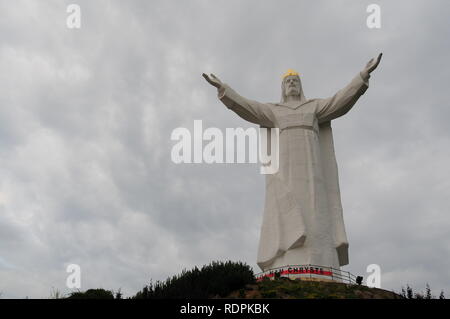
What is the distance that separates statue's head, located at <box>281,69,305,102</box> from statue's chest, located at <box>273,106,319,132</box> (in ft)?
3.12

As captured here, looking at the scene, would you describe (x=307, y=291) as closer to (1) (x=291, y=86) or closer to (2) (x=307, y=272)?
(2) (x=307, y=272)

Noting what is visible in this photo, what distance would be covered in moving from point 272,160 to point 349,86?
4.04 metres

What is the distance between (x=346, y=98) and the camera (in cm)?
1925

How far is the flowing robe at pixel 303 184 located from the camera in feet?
57.2

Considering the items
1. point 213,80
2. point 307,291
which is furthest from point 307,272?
point 213,80

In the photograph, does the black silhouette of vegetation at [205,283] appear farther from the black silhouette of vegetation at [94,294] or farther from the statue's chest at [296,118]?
the statue's chest at [296,118]

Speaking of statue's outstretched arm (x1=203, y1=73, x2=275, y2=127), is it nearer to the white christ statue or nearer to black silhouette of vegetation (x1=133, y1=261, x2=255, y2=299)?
the white christ statue

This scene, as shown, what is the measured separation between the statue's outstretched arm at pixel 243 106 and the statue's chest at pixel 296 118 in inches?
13.4

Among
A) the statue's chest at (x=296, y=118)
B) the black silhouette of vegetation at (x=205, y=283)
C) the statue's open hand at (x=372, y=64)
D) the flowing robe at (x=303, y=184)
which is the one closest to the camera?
the black silhouette of vegetation at (x=205, y=283)

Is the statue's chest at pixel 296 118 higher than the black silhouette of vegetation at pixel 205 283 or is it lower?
higher

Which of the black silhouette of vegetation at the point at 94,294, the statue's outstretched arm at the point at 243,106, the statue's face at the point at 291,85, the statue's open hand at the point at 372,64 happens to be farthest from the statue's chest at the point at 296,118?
the black silhouette of vegetation at the point at 94,294

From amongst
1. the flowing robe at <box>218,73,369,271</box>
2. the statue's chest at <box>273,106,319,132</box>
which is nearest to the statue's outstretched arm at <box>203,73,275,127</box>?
the flowing robe at <box>218,73,369,271</box>

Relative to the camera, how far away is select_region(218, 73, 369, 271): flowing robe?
57.2 feet

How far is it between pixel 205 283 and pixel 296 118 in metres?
7.79
